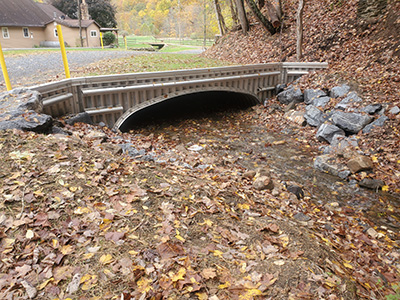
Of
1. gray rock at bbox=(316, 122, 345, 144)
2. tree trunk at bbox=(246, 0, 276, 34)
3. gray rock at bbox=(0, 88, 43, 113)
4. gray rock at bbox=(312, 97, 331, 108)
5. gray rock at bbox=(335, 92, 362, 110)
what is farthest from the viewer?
tree trunk at bbox=(246, 0, 276, 34)

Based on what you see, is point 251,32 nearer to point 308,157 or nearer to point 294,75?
point 294,75

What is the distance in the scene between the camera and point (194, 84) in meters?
11.3

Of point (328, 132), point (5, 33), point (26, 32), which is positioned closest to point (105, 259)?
point (328, 132)

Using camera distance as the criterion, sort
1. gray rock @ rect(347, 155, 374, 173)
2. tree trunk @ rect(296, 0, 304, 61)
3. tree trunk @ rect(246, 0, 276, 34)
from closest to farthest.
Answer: gray rock @ rect(347, 155, 374, 173) → tree trunk @ rect(296, 0, 304, 61) → tree trunk @ rect(246, 0, 276, 34)

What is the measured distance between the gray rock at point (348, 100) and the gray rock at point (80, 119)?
29.6 ft

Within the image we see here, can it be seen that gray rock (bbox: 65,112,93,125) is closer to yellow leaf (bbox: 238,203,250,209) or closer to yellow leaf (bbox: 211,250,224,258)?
yellow leaf (bbox: 238,203,250,209)

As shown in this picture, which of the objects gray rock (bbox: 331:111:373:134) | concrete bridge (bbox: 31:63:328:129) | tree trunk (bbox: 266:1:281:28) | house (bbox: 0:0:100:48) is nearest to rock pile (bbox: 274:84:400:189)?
gray rock (bbox: 331:111:373:134)

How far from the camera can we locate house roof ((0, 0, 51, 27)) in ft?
105

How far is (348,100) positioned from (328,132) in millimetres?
1702

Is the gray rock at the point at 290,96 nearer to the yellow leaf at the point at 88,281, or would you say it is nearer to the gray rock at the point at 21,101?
the gray rock at the point at 21,101

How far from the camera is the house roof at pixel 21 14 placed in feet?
105

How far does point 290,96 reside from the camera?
12953 mm

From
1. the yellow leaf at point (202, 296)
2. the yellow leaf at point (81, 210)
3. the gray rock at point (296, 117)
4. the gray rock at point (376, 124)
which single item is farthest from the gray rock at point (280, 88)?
the yellow leaf at point (202, 296)

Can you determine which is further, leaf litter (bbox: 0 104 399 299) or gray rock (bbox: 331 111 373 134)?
gray rock (bbox: 331 111 373 134)
